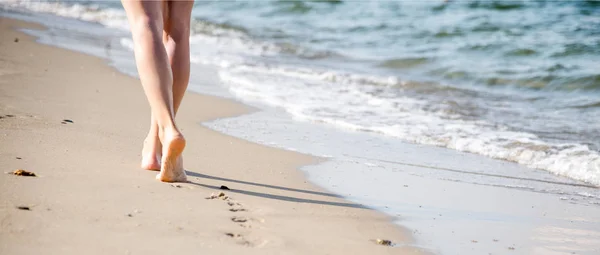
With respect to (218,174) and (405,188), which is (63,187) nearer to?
(218,174)

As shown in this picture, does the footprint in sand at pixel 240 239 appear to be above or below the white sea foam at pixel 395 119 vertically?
above

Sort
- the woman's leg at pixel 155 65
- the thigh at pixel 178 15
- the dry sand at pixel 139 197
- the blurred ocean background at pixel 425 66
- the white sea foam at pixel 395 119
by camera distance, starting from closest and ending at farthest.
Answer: the dry sand at pixel 139 197, the woman's leg at pixel 155 65, the thigh at pixel 178 15, the white sea foam at pixel 395 119, the blurred ocean background at pixel 425 66

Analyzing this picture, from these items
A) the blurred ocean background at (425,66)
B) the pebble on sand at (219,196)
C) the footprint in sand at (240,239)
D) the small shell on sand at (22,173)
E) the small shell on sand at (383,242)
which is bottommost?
the blurred ocean background at (425,66)

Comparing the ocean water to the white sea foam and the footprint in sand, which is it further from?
the footprint in sand

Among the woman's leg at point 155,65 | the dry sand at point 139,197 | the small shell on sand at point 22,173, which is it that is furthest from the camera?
the woman's leg at point 155,65

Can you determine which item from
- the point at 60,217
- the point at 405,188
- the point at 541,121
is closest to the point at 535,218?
the point at 405,188

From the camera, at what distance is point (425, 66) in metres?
9.30

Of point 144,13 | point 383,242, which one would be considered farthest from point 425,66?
point 383,242

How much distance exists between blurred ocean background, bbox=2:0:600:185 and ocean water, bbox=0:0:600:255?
26 millimetres

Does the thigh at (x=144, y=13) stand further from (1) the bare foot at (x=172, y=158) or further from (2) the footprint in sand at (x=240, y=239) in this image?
(2) the footprint in sand at (x=240, y=239)

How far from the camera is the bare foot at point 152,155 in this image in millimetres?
3248

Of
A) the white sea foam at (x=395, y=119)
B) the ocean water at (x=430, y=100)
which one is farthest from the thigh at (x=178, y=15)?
the white sea foam at (x=395, y=119)

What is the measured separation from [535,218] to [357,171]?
0.96 metres

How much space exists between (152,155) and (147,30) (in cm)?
57
